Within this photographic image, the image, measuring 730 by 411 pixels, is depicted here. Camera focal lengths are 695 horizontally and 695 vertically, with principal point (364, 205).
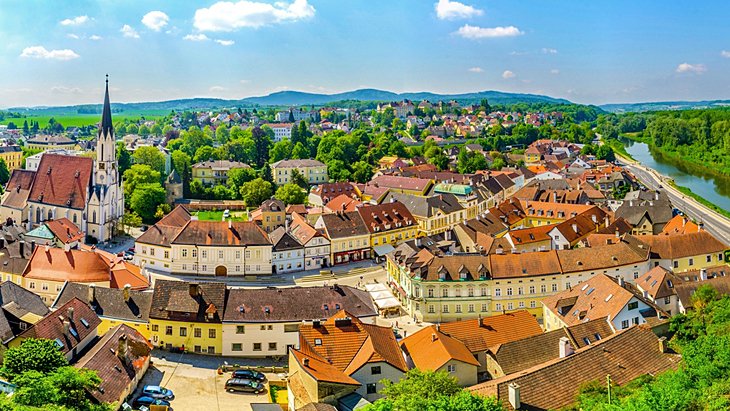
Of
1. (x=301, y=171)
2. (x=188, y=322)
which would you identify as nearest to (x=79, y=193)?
(x=188, y=322)

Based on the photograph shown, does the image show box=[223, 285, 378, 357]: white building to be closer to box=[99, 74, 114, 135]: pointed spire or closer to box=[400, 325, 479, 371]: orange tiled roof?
box=[400, 325, 479, 371]: orange tiled roof

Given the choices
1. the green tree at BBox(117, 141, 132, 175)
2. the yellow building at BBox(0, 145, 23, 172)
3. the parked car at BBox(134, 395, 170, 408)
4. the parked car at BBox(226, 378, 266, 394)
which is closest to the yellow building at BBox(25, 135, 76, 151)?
the yellow building at BBox(0, 145, 23, 172)

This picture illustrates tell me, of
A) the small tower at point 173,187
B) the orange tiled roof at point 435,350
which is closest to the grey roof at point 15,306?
the orange tiled roof at point 435,350

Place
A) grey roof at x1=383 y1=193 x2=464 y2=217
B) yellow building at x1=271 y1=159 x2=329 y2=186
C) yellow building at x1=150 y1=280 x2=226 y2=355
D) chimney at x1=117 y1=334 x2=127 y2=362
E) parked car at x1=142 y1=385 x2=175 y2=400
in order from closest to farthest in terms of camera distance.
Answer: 1. parked car at x1=142 y1=385 x2=175 y2=400
2. chimney at x1=117 y1=334 x2=127 y2=362
3. yellow building at x1=150 y1=280 x2=226 y2=355
4. grey roof at x1=383 y1=193 x2=464 y2=217
5. yellow building at x1=271 y1=159 x2=329 y2=186

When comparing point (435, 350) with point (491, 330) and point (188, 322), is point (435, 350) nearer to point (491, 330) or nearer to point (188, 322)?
point (491, 330)

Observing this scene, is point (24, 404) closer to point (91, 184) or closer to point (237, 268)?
point (237, 268)

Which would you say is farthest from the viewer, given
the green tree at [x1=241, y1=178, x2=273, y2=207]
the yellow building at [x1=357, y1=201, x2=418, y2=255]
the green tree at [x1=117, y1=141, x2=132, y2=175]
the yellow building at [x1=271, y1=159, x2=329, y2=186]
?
the yellow building at [x1=271, y1=159, x2=329, y2=186]
